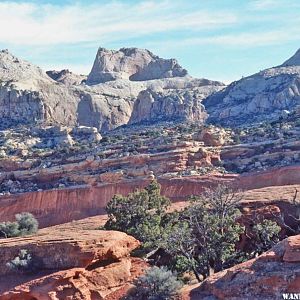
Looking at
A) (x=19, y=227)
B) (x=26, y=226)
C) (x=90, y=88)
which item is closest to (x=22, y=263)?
(x=26, y=226)

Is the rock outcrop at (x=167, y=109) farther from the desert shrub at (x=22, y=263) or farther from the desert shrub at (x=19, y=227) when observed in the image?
the desert shrub at (x=22, y=263)

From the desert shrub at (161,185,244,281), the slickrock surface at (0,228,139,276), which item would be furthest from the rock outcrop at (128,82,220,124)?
the slickrock surface at (0,228,139,276)

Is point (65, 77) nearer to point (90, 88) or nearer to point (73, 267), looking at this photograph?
point (90, 88)

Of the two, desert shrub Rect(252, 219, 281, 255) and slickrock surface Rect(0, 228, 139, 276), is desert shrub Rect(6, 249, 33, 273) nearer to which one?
slickrock surface Rect(0, 228, 139, 276)

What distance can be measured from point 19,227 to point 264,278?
1850 cm

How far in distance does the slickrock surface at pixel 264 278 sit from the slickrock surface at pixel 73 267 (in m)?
4.32

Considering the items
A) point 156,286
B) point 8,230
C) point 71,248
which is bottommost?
point 8,230

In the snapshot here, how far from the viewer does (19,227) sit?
1277 inches

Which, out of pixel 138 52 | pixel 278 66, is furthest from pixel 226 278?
pixel 138 52

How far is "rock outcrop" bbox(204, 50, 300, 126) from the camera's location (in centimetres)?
7761

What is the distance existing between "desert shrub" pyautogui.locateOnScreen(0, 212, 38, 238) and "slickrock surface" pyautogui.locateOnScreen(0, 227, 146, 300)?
21.8ft

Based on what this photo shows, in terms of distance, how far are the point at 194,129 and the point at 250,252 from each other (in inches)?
1486

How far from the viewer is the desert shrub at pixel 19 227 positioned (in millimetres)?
30250

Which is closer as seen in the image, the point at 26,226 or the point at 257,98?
the point at 26,226
